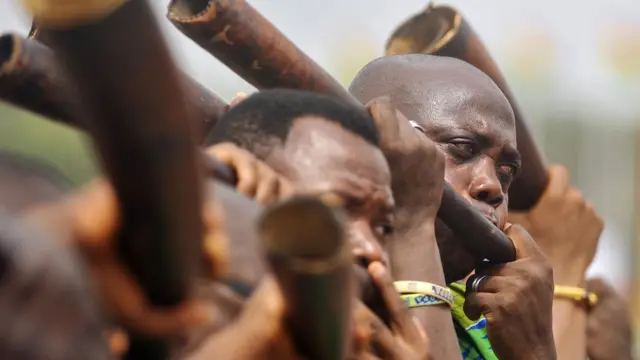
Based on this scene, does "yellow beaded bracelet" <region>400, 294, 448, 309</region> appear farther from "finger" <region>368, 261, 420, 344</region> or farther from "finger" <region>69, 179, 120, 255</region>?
"finger" <region>69, 179, 120, 255</region>

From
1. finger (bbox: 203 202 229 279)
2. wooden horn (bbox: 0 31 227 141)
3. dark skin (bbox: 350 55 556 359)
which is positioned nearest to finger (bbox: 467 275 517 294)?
dark skin (bbox: 350 55 556 359)

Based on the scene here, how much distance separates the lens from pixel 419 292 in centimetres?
157

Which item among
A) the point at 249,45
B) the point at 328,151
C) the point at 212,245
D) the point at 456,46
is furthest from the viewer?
the point at 456,46

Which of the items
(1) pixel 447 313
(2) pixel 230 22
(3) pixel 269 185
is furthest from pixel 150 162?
(1) pixel 447 313

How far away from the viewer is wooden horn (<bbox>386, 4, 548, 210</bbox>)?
2.40 meters

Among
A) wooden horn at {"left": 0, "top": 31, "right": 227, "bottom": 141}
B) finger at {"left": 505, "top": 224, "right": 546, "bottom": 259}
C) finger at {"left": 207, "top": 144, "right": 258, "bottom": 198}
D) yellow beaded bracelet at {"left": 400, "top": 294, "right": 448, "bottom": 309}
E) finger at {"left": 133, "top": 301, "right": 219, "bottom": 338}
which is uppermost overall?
finger at {"left": 133, "top": 301, "right": 219, "bottom": 338}

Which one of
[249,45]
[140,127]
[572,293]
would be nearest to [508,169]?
[572,293]

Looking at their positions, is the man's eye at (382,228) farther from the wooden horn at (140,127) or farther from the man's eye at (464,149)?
the man's eye at (464,149)

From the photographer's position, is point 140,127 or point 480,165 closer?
point 140,127

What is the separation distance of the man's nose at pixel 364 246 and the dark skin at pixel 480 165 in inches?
25.7

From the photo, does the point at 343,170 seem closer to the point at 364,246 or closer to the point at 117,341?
the point at 364,246

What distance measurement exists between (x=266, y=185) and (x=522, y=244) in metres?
1.00

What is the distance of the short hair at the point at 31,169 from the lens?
85cm

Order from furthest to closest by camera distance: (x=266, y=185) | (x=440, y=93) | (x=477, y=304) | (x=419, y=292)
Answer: (x=440, y=93), (x=477, y=304), (x=419, y=292), (x=266, y=185)
